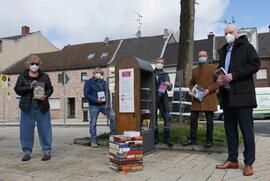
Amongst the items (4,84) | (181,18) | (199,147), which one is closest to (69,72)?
(4,84)

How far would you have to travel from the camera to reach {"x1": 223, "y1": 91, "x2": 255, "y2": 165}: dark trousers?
6406 millimetres

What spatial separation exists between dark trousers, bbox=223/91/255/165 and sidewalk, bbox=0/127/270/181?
314 mm

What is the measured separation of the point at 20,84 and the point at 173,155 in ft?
11.4

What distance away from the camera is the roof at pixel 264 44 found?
44.2 metres

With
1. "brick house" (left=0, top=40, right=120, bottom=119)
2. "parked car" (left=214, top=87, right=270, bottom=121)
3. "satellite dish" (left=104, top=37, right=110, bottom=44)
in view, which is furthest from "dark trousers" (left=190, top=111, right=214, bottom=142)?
"satellite dish" (left=104, top=37, right=110, bottom=44)

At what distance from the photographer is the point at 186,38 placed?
39.3 ft

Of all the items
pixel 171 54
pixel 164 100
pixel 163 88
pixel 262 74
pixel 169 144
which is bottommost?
pixel 169 144

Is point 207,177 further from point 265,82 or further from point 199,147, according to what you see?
point 265,82

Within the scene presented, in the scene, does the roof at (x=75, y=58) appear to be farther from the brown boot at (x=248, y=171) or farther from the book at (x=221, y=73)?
the brown boot at (x=248, y=171)

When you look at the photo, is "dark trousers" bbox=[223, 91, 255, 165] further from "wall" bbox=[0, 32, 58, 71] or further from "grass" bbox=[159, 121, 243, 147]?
"wall" bbox=[0, 32, 58, 71]

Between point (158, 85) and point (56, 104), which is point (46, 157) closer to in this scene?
point (158, 85)

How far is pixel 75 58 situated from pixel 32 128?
43600 millimetres

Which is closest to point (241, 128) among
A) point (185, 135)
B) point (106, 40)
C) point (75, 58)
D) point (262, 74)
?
point (185, 135)

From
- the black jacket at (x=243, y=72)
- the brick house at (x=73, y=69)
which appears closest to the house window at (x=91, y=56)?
the brick house at (x=73, y=69)
